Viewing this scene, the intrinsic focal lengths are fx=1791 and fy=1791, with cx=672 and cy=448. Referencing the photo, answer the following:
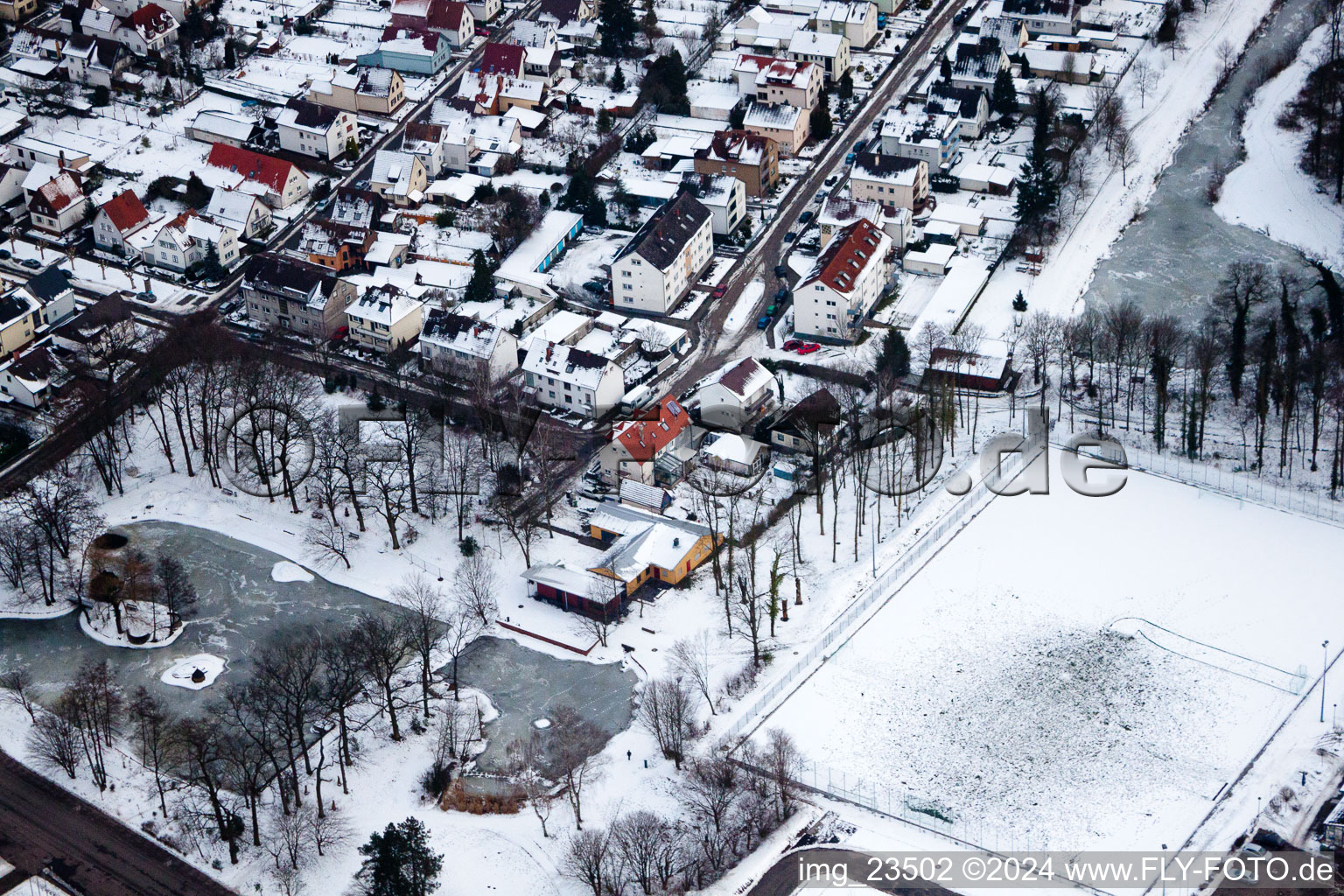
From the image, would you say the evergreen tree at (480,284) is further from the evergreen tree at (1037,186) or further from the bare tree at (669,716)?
the bare tree at (669,716)

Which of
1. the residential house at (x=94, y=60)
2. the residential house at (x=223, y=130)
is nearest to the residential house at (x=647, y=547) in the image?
the residential house at (x=223, y=130)

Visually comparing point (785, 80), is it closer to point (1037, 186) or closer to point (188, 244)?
point (1037, 186)

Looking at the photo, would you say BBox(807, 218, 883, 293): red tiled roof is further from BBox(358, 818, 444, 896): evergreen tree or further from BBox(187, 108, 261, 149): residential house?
BBox(358, 818, 444, 896): evergreen tree


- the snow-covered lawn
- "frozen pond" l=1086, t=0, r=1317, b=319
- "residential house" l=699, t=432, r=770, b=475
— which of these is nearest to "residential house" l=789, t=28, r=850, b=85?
"frozen pond" l=1086, t=0, r=1317, b=319

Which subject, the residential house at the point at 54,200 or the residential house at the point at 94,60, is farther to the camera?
the residential house at the point at 94,60

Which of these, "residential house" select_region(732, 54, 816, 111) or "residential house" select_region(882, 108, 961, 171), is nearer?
"residential house" select_region(882, 108, 961, 171)

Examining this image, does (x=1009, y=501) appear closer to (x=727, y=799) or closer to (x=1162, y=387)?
(x=1162, y=387)
